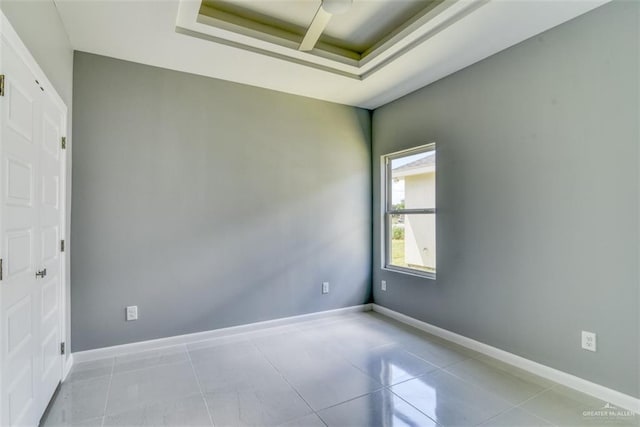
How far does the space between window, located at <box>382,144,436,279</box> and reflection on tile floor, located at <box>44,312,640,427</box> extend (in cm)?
97

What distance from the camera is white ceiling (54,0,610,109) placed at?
86.7 inches

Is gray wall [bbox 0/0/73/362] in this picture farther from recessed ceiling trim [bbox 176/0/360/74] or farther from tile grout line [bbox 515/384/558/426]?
tile grout line [bbox 515/384/558/426]

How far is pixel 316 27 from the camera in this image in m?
2.29

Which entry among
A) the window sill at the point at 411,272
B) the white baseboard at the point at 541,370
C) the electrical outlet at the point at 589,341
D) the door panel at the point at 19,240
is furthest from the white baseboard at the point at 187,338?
the electrical outlet at the point at 589,341

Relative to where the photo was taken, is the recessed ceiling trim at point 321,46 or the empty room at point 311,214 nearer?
the empty room at point 311,214

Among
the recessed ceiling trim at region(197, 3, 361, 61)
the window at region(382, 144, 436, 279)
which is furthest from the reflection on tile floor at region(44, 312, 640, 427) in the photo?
the recessed ceiling trim at region(197, 3, 361, 61)

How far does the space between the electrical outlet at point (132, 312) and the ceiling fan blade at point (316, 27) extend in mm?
2742

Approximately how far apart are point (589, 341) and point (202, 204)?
3387mm

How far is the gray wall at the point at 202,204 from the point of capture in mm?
2793

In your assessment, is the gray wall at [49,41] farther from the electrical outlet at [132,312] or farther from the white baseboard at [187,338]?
the electrical outlet at [132,312]

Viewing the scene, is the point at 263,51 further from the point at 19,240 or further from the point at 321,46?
the point at 19,240

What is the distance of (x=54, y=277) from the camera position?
2.19 m

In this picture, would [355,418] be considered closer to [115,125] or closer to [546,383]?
[546,383]

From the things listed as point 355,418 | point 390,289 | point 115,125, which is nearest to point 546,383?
point 355,418
